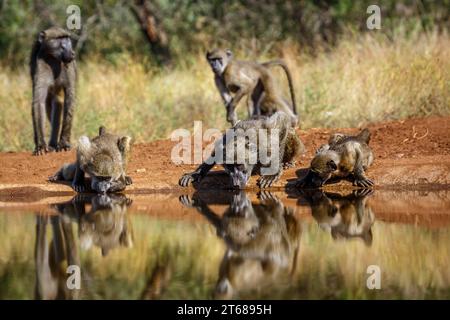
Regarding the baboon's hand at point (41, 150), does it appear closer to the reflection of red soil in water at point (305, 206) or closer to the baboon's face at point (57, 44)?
the baboon's face at point (57, 44)

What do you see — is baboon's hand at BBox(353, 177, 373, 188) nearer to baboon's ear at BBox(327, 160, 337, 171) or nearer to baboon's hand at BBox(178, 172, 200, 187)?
baboon's ear at BBox(327, 160, 337, 171)

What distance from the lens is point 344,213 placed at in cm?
918

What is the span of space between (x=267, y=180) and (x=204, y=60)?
7.04m

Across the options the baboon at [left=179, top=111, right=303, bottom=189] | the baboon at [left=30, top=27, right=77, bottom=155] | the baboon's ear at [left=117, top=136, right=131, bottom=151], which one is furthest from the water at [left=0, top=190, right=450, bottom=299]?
the baboon at [left=30, top=27, right=77, bottom=155]

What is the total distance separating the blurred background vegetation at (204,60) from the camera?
48.9 feet

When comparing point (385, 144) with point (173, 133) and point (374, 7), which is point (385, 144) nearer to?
point (173, 133)

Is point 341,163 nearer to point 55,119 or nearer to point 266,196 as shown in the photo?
point 266,196

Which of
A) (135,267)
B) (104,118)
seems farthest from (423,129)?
(135,267)

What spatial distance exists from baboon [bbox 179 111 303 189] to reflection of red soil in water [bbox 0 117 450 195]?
17cm

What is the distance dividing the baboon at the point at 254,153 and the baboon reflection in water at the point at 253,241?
0.33 m

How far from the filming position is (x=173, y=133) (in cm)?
1484

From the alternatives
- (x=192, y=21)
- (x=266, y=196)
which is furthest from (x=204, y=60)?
(x=266, y=196)
